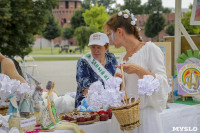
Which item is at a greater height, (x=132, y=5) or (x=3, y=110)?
(x=132, y=5)

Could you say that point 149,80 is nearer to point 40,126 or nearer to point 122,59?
point 122,59

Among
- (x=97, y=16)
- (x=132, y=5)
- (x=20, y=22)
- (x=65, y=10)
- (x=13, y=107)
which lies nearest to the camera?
(x=13, y=107)

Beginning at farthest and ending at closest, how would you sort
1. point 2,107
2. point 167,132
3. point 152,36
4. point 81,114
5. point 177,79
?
point 152,36
point 177,79
point 167,132
point 81,114
point 2,107

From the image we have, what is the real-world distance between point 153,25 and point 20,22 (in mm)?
24453

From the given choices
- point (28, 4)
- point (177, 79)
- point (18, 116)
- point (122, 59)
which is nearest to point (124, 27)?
point (122, 59)

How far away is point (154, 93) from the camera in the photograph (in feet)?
6.00

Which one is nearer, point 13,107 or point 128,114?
point 128,114

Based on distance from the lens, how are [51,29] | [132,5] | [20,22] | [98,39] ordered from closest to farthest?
[98,39]
[20,22]
[132,5]
[51,29]

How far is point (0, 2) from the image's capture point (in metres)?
8.96

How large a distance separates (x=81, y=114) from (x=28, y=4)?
869 cm

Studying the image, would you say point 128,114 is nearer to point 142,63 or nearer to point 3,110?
point 142,63

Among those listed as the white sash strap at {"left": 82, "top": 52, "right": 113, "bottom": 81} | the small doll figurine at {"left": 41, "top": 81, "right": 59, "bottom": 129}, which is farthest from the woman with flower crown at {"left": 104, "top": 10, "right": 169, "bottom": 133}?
the white sash strap at {"left": 82, "top": 52, "right": 113, "bottom": 81}

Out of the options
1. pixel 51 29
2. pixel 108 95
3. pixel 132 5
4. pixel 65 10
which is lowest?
pixel 108 95

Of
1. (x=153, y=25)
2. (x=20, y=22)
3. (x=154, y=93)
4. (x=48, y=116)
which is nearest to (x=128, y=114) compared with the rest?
(x=154, y=93)
